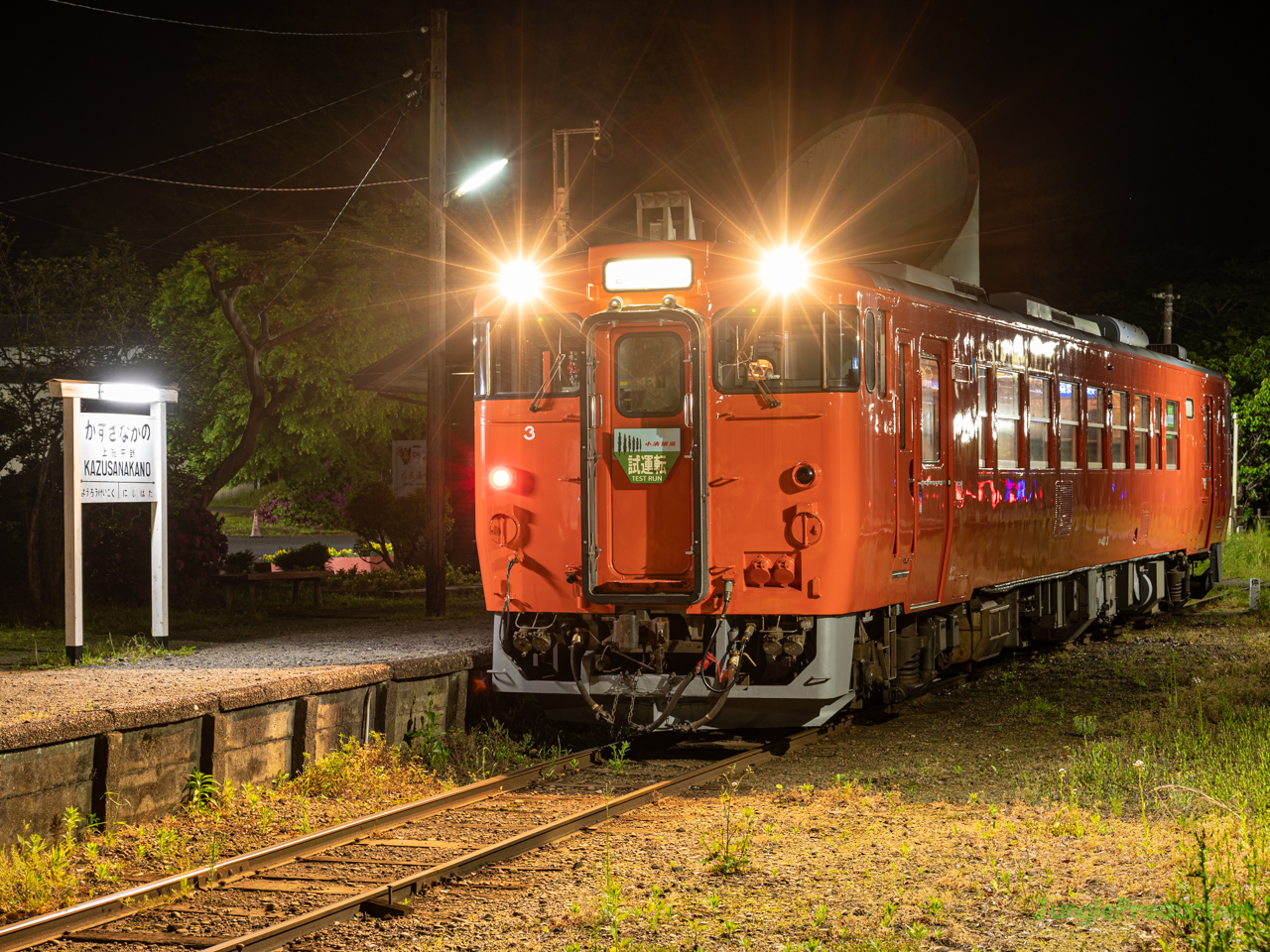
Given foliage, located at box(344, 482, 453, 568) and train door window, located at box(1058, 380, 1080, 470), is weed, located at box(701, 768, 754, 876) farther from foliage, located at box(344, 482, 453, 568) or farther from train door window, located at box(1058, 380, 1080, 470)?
foliage, located at box(344, 482, 453, 568)

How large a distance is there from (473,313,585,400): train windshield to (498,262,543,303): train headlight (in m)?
0.14

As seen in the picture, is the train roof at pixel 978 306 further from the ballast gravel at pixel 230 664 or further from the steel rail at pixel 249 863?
the ballast gravel at pixel 230 664

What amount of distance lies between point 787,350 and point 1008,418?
130 inches

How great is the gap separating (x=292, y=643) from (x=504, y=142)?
2837 cm

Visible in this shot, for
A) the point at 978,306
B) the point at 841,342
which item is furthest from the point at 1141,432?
the point at 841,342

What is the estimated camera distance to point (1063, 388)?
41.4ft

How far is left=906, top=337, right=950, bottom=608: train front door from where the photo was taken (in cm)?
943

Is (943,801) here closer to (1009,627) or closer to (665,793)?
(665,793)

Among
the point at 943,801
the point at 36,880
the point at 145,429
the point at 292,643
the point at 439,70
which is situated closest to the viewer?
the point at 36,880

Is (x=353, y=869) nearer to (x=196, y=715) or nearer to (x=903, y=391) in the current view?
(x=196, y=715)

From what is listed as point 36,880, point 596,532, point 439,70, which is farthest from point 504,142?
point 36,880

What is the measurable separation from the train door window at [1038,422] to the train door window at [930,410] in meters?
2.16

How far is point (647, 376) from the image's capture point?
8961 mm

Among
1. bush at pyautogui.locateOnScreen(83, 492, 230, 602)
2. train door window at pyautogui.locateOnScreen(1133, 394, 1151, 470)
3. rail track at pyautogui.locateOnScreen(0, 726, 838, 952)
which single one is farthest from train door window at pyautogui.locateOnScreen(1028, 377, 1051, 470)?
bush at pyautogui.locateOnScreen(83, 492, 230, 602)
